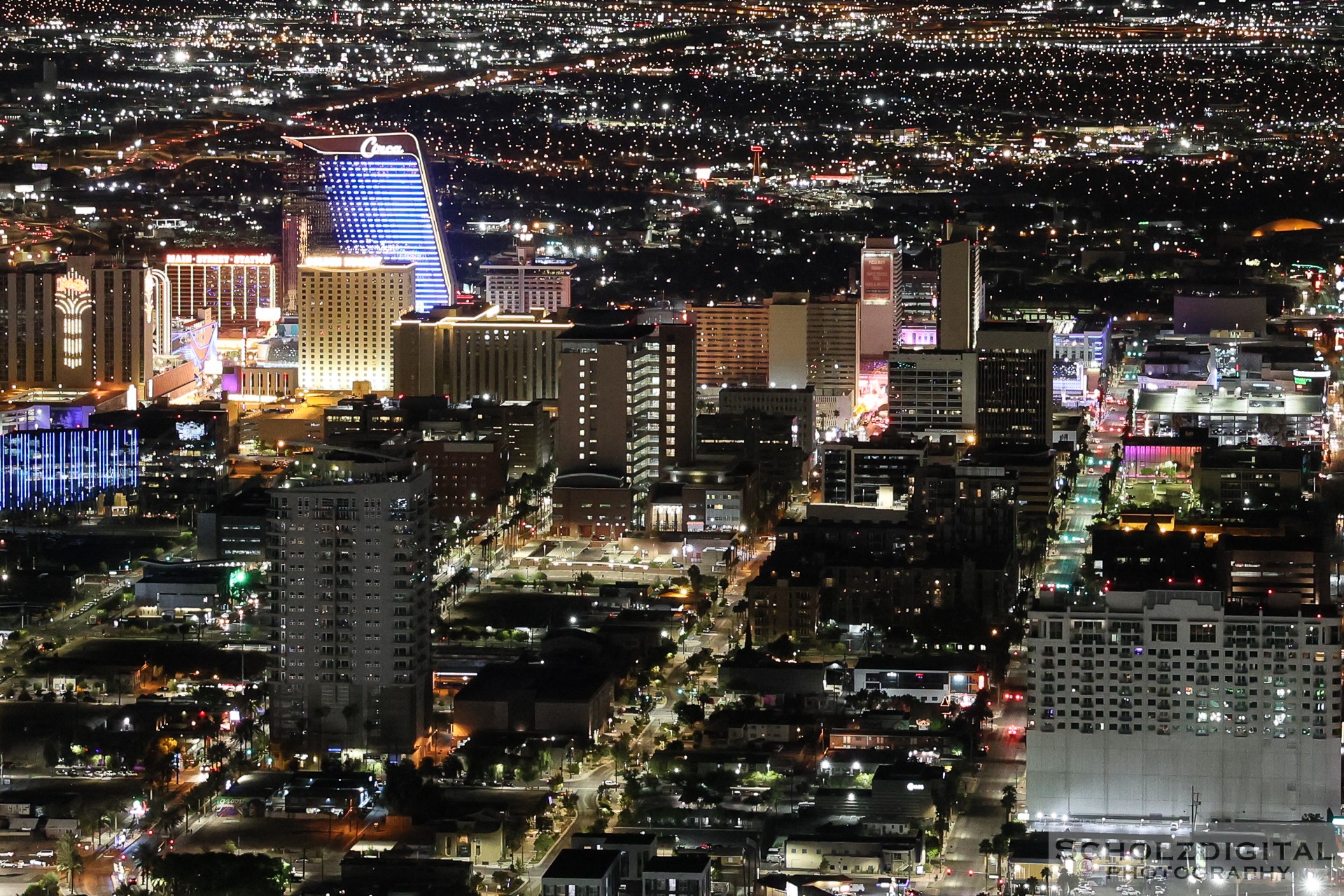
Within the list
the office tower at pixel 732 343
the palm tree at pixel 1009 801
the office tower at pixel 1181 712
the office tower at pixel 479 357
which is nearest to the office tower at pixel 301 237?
the office tower at pixel 479 357

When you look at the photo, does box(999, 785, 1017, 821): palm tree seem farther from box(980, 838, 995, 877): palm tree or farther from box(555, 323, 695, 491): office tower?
box(555, 323, 695, 491): office tower

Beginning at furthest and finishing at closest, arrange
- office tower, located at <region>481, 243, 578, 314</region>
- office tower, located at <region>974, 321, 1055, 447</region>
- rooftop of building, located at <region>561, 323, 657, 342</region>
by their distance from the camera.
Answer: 1. office tower, located at <region>481, 243, 578, 314</region>
2. office tower, located at <region>974, 321, 1055, 447</region>
3. rooftop of building, located at <region>561, 323, 657, 342</region>

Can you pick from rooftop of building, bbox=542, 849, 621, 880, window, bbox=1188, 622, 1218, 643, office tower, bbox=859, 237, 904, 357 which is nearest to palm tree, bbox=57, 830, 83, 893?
rooftop of building, bbox=542, 849, 621, 880

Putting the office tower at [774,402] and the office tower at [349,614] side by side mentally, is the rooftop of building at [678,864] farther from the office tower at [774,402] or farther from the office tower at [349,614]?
the office tower at [774,402]

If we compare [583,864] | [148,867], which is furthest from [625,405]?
[583,864]

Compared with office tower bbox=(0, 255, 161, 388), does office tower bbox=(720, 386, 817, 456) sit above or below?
below

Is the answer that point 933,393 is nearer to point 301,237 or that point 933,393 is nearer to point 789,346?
point 789,346
